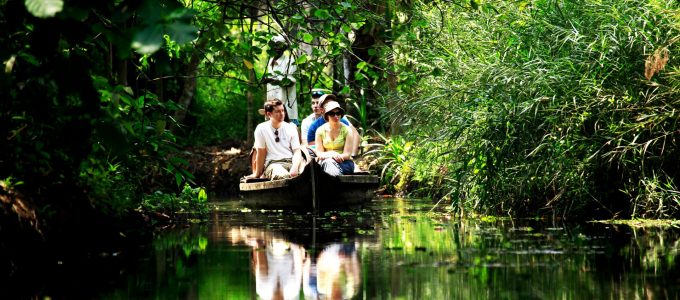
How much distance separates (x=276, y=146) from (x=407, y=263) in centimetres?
836

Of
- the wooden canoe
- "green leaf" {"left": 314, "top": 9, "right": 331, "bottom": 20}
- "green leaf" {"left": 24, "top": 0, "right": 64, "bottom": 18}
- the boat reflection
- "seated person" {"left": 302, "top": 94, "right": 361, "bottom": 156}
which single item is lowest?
the boat reflection

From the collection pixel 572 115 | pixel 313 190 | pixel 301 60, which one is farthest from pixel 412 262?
pixel 313 190

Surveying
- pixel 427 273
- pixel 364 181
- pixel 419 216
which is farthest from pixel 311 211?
pixel 427 273

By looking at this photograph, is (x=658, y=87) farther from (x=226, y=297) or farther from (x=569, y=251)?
(x=226, y=297)

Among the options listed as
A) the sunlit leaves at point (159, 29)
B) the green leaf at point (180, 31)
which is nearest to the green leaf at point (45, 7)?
the sunlit leaves at point (159, 29)

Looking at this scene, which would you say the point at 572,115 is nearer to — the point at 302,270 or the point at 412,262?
the point at 412,262

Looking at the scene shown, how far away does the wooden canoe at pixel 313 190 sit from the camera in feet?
50.0

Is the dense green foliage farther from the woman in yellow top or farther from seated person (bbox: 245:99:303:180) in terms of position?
seated person (bbox: 245:99:303:180)

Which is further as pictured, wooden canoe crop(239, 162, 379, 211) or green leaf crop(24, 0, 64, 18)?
wooden canoe crop(239, 162, 379, 211)

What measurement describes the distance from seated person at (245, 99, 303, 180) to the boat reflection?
18.0 feet

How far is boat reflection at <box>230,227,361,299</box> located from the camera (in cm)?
649

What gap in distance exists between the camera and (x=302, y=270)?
764 centimetres

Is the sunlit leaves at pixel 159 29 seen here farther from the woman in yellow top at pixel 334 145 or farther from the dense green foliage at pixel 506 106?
the woman in yellow top at pixel 334 145

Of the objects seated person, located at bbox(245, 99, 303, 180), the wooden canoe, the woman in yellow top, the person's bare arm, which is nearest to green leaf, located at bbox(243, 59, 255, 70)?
the wooden canoe
